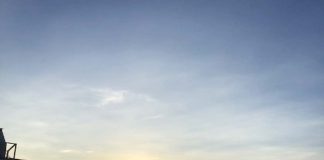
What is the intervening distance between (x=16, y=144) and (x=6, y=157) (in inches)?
58.2

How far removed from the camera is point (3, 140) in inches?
1351

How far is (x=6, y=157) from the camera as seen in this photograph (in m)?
31.5

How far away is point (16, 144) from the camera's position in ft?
106

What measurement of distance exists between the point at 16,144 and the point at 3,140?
3.02m

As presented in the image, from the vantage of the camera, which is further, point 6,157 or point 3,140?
point 3,140

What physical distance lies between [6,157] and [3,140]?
3.48 meters
